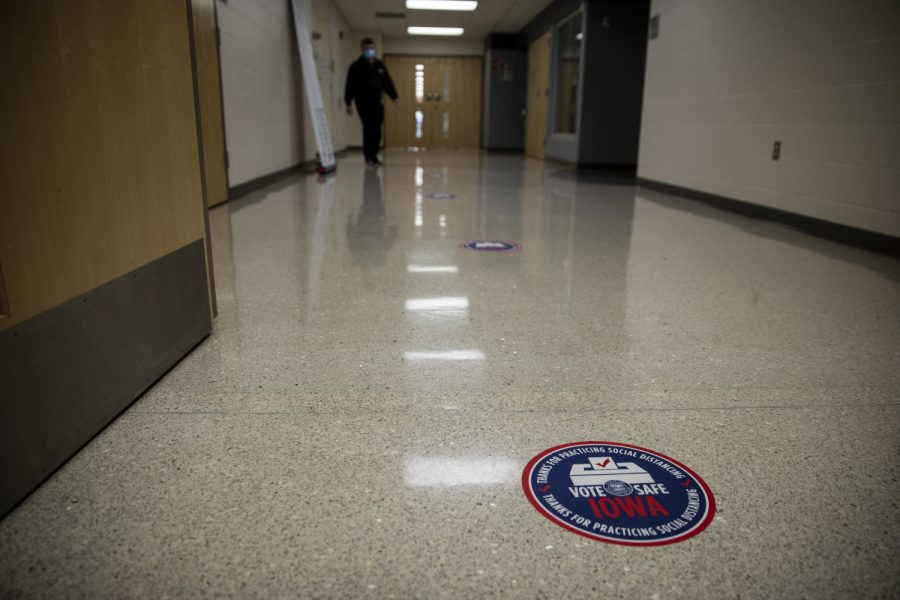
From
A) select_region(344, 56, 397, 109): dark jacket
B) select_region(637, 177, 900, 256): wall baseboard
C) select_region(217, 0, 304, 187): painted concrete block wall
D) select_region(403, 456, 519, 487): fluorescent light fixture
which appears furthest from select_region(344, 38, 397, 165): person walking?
select_region(403, 456, 519, 487): fluorescent light fixture

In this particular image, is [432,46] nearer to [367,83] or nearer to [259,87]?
[367,83]

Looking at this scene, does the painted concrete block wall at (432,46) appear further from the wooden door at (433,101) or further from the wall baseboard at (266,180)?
the wall baseboard at (266,180)

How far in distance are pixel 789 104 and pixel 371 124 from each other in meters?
5.95

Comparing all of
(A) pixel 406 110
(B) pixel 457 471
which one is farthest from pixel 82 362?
(A) pixel 406 110

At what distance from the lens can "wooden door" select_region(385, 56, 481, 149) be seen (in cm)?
1467

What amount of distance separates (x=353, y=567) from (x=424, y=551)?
4.1 inches

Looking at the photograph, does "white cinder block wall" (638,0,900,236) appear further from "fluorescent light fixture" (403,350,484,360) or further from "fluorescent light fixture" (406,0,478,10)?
"fluorescent light fixture" (406,0,478,10)

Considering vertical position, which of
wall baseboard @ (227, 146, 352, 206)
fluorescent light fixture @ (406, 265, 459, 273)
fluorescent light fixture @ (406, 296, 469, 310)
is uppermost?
wall baseboard @ (227, 146, 352, 206)

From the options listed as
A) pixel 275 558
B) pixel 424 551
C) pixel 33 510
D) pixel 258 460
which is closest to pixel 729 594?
pixel 424 551

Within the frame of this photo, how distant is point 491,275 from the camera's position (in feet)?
8.23

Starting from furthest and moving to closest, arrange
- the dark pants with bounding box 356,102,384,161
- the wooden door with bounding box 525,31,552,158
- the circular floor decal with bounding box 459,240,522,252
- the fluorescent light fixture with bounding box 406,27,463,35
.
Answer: the fluorescent light fixture with bounding box 406,27,463,35 < the wooden door with bounding box 525,31,552,158 < the dark pants with bounding box 356,102,384,161 < the circular floor decal with bounding box 459,240,522,252

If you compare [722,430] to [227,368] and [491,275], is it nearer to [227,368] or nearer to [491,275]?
[227,368]

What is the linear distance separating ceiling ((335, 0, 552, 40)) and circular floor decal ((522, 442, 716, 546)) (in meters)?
10.3

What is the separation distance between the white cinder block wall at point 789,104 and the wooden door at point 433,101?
9.32 meters
